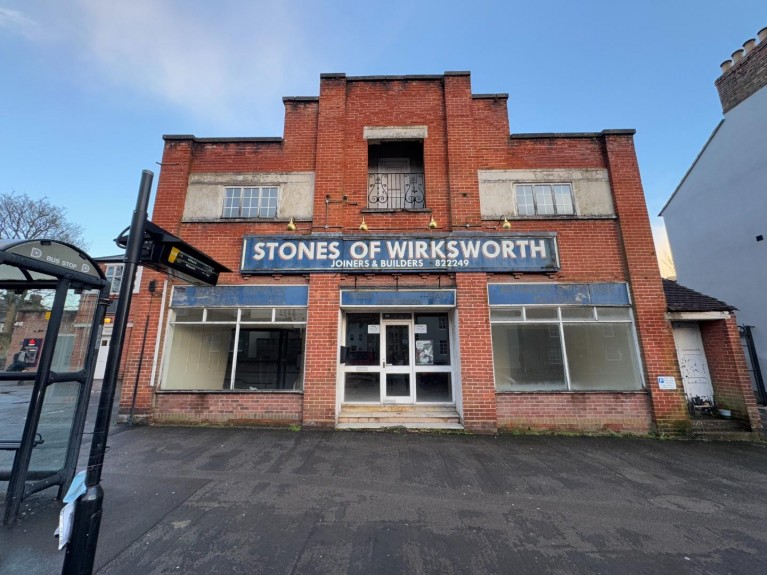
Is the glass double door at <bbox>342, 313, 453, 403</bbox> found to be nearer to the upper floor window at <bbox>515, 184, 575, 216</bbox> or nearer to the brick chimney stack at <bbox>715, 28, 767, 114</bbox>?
the upper floor window at <bbox>515, 184, 575, 216</bbox>

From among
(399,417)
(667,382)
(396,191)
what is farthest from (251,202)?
(667,382)

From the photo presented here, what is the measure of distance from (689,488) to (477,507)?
3438mm

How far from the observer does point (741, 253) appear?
1170cm

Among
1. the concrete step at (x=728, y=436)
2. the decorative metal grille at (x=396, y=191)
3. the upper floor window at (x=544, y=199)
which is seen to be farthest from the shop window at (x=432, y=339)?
the concrete step at (x=728, y=436)

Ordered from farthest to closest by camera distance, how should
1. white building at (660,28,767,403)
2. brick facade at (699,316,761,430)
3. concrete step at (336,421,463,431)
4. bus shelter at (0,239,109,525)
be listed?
white building at (660,28,767,403), concrete step at (336,421,463,431), brick facade at (699,316,761,430), bus shelter at (0,239,109,525)

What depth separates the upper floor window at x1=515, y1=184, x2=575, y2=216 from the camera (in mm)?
8500

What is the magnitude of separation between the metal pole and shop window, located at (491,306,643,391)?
7222 millimetres

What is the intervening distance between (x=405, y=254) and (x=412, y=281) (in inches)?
27.8

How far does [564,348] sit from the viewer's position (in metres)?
7.76

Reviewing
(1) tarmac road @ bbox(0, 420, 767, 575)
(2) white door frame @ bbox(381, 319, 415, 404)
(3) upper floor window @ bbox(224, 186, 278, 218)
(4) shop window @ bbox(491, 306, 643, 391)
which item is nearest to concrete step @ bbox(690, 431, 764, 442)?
(1) tarmac road @ bbox(0, 420, 767, 575)

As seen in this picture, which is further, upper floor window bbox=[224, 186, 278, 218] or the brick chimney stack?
the brick chimney stack

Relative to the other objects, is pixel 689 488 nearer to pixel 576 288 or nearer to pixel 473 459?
pixel 473 459

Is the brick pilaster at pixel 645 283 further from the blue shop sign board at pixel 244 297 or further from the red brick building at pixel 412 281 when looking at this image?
the blue shop sign board at pixel 244 297

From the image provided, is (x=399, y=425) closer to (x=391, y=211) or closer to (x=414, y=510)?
(x=414, y=510)
